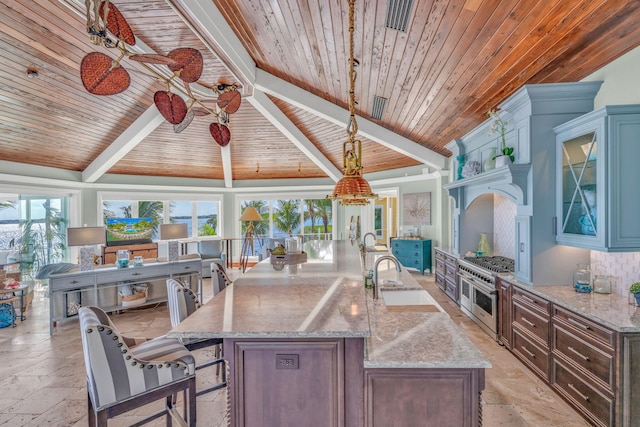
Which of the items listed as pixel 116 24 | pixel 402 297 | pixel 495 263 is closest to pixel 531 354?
pixel 495 263

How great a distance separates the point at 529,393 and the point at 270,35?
437 cm

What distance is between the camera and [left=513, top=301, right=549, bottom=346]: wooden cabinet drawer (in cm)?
269

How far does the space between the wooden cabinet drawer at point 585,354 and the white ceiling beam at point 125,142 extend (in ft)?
21.7

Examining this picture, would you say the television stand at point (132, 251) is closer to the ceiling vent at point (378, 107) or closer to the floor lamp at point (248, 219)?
the floor lamp at point (248, 219)

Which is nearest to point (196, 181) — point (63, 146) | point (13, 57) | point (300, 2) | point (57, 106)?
point (63, 146)

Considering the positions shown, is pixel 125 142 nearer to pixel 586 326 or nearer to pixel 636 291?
pixel 586 326

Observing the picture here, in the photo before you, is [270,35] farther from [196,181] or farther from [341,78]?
[196,181]

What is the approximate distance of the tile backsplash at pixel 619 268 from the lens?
2.47 m

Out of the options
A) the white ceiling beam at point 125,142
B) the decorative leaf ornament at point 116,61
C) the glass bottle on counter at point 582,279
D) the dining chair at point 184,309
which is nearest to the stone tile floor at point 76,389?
the dining chair at point 184,309

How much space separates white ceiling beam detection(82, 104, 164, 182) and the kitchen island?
208 inches

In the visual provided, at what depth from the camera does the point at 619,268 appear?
2615 mm

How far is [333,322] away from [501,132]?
126 inches

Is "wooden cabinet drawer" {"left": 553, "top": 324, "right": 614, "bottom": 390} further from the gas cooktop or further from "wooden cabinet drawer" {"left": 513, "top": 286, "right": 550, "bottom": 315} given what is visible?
the gas cooktop

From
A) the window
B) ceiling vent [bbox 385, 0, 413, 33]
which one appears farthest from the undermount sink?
the window
